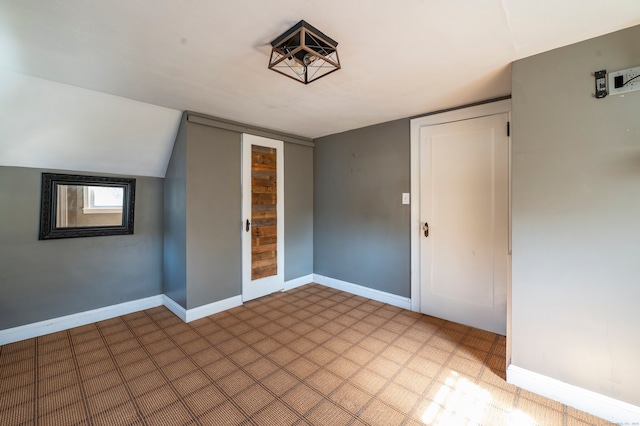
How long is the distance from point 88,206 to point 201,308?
163 cm

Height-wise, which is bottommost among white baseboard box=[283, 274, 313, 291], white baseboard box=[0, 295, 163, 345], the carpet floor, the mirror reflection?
the carpet floor

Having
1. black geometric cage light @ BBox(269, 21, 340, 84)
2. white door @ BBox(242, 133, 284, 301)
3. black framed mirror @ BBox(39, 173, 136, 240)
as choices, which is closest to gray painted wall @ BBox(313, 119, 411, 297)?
white door @ BBox(242, 133, 284, 301)

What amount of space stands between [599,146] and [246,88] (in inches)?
99.3

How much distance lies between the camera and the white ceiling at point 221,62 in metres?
1.40

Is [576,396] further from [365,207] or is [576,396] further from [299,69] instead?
[299,69]

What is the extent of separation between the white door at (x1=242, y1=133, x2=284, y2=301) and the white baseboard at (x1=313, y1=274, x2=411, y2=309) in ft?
2.19

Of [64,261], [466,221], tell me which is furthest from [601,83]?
[64,261]

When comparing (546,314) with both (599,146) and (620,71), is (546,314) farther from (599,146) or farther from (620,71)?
(620,71)

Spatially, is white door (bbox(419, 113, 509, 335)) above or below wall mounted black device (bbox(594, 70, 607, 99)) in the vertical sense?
below

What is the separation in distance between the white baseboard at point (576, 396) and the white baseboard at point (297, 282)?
2.68m

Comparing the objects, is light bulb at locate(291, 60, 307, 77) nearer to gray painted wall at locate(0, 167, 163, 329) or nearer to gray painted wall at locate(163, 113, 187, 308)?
gray painted wall at locate(163, 113, 187, 308)

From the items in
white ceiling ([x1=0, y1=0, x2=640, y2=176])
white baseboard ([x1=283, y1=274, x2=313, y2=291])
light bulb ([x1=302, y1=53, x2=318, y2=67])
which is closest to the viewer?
white ceiling ([x1=0, y1=0, x2=640, y2=176])

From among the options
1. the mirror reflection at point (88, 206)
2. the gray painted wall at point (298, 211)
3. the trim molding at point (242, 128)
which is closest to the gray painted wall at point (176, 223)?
the trim molding at point (242, 128)

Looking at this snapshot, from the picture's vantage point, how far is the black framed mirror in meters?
2.66
